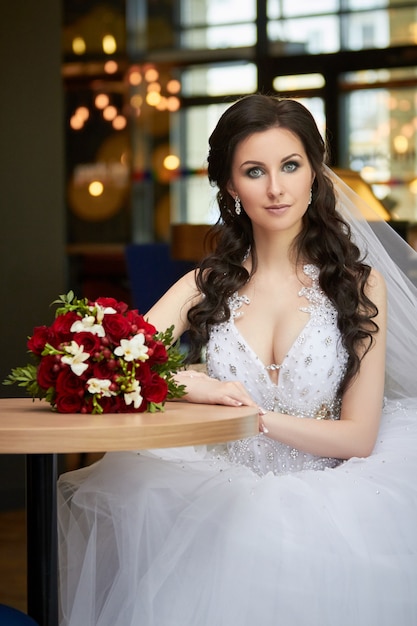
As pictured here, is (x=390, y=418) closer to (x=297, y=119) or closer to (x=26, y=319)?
(x=297, y=119)

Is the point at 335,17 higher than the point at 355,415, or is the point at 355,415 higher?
the point at 335,17

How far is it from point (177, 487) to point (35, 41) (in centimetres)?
350

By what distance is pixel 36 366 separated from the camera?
2246 mm

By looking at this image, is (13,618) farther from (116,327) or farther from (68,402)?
(116,327)

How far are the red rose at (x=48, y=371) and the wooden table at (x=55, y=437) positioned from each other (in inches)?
2.4

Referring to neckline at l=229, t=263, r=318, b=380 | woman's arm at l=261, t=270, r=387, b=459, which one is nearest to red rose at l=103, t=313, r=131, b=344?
woman's arm at l=261, t=270, r=387, b=459

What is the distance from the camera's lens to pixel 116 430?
1.84 metres

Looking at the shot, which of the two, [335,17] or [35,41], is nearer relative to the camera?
[35,41]

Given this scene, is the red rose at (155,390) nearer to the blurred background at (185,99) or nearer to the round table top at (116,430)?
the round table top at (116,430)

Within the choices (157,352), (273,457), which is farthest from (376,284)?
(157,352)

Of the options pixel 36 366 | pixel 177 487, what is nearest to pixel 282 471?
pixel 177 487

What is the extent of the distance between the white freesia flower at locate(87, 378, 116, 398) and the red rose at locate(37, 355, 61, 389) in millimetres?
67

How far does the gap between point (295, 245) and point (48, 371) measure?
81cm

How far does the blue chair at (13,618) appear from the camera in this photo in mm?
2051
